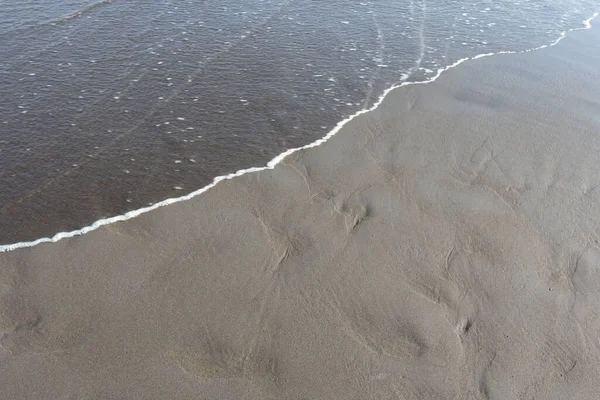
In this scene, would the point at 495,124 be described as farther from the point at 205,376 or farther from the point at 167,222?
the point at 205,376

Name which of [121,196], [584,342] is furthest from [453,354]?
[121,196]

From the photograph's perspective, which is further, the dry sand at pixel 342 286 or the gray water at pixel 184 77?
the gray water at pixel 184 77

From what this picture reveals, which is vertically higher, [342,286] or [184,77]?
[184,77]

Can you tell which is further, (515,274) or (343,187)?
(343,187)

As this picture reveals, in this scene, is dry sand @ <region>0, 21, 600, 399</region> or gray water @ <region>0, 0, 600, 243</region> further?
gray water @ <region>0, 0, 600, 243</region>
